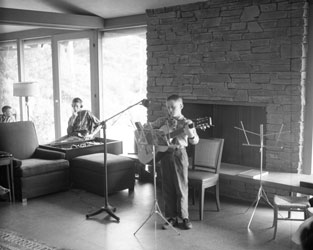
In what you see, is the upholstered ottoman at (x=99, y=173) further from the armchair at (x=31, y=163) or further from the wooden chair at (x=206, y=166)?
the wooden chair at (x=206, y=166)

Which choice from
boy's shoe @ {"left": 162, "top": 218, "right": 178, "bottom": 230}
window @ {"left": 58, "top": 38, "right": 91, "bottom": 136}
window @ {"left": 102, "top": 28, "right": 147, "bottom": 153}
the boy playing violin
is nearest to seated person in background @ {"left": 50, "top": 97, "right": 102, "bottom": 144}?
window @ {"left": 102, "top": 28, "right": 147, "bottom": 153}

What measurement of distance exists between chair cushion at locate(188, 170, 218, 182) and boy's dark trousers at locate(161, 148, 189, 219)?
9.7 inches

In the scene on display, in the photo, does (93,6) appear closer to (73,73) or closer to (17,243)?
(73,73)

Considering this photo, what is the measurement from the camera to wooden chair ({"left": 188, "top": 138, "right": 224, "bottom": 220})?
14.3 feet

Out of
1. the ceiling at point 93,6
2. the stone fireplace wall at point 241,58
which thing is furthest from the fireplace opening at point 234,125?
the ceiling at point 93,6

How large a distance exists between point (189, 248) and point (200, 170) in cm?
118

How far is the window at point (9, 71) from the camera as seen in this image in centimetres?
823

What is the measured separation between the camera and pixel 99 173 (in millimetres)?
5094

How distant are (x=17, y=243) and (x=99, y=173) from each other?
1.51 metres

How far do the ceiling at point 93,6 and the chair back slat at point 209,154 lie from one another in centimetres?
177

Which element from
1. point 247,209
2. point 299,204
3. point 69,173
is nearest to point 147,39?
point 69,173

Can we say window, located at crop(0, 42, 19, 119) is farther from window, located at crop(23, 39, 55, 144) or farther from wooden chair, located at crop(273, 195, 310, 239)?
wooden chair, located at crop(273, 195, 310, 239)

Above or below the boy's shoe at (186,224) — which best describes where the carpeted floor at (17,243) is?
below

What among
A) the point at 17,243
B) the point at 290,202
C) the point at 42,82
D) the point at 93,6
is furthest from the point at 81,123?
the point at 290,202
